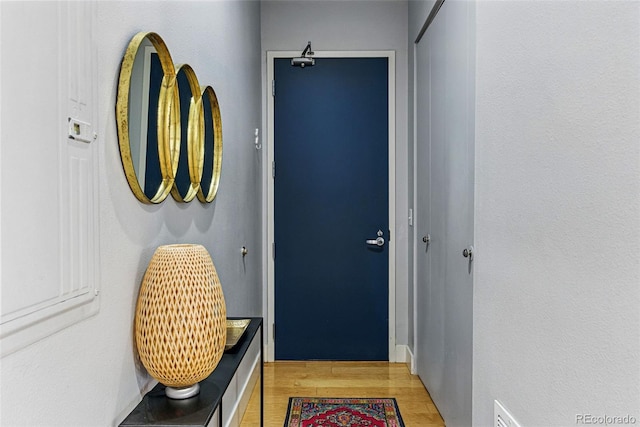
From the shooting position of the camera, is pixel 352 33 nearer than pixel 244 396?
No

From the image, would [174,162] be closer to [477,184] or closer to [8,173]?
[8,173]

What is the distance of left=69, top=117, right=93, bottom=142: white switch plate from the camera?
0.92 meters

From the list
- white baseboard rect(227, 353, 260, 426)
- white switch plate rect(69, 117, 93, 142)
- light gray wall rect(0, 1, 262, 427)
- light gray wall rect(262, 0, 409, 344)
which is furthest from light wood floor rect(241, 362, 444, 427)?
white switch plate rect(69, 117, 93, 142)

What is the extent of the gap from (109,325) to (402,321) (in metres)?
2.70

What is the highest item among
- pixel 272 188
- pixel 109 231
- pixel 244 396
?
pixel 272 188

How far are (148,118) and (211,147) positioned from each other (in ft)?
2.24

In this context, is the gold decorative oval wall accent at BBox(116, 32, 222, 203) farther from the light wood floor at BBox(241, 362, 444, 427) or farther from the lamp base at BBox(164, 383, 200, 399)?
the light wood floor at BBox(241, 362, 444, 427)

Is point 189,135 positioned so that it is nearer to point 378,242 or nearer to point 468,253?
point 468,253

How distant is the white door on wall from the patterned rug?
0.27 meters

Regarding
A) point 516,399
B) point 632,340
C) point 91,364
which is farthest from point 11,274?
point 516,399

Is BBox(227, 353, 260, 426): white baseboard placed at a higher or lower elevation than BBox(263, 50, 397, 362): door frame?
lower

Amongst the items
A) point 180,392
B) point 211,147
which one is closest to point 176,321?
point 180,392

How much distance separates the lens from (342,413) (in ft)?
8.63

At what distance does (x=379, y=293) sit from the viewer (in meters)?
3.52
